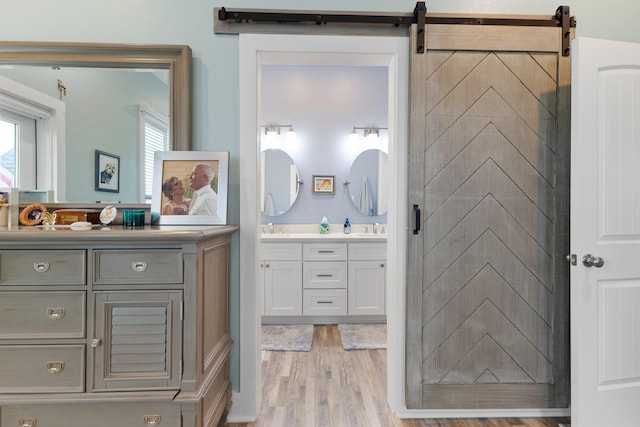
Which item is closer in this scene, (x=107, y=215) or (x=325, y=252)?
(x=107, y=215)

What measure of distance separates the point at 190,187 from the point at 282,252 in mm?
1802

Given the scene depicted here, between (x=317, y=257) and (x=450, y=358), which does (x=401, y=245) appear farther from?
(x=317, y=257)

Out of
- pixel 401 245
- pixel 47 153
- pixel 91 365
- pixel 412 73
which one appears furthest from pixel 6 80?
pixel 401 245

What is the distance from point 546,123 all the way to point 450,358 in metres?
1.45

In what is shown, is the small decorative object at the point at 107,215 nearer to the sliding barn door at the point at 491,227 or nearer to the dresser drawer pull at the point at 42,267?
the dresser drawer pull at the point at 42,267

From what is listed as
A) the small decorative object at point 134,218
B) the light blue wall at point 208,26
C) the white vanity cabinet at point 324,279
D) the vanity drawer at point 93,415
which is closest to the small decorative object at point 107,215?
the small decorative object at point 134,218

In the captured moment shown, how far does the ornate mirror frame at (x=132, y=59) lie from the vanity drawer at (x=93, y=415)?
1.26 m

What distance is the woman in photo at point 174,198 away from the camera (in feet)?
5.90

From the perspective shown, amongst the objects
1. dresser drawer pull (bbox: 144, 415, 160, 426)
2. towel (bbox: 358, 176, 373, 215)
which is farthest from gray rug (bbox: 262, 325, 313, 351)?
dresser drawer pull (bbox: 144, 415, 160, 426)

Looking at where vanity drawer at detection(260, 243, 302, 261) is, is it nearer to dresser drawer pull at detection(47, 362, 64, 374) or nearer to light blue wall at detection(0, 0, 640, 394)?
light blue wall at detection(0, 0, 640, 394)

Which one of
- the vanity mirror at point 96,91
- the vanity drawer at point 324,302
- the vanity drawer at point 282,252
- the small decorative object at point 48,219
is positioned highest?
the vanity mirror at point 96,91

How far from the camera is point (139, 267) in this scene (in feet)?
4.37

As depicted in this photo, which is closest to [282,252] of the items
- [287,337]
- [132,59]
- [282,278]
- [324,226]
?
[282,278]

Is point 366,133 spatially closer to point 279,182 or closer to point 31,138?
point 279,182
